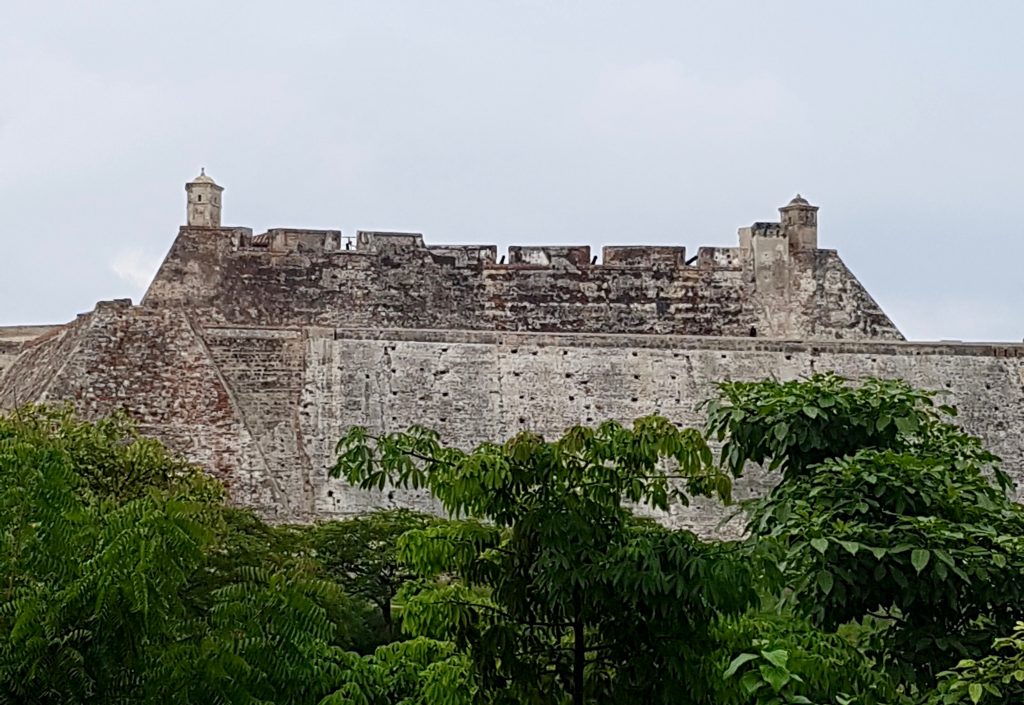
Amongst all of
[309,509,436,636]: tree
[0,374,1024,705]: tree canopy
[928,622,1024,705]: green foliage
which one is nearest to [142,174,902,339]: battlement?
[309,509,436,636]: tree

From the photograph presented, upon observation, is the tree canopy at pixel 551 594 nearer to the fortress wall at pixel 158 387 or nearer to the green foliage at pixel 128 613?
the green foliage at pixel 128 613

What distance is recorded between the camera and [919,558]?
855 cm

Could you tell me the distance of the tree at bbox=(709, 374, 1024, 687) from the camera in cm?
878

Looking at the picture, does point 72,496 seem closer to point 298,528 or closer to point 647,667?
point 647,667

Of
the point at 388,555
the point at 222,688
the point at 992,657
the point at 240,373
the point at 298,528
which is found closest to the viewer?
the point at 992,657

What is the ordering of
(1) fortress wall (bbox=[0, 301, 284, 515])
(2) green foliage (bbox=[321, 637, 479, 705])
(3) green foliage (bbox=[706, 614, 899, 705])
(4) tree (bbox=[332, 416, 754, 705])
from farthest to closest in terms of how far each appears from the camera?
(1) fortress wall (bbox=[0, 301, 284, 515]) < (2) green foliage (bbox=[321, 637, 479, 705]) < (4) tree (bbox=[332, 416, 754, 705]) < (3) green foliage (bbox=[706, 614, 899, 705])

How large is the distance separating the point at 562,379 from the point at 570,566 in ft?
55.6

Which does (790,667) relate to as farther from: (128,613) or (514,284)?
(514,284)

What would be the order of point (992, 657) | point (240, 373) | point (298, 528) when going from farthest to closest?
point (240, 373) < point (298, 528) < point (992, 657)

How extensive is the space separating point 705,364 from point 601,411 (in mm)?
2001

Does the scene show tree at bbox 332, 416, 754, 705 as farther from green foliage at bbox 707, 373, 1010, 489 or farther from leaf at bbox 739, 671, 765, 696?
green foliage at bbox 707, 373, 1010, 489

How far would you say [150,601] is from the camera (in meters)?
8.07

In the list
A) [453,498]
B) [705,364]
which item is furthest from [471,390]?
[453,498]

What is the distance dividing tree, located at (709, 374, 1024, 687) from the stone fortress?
11230 mm
